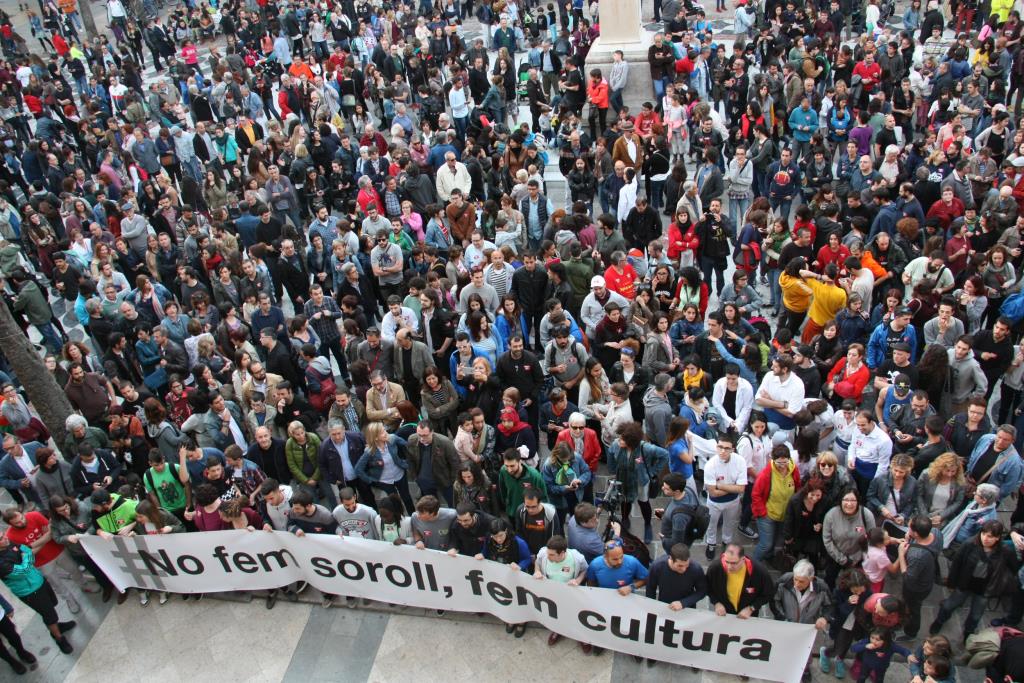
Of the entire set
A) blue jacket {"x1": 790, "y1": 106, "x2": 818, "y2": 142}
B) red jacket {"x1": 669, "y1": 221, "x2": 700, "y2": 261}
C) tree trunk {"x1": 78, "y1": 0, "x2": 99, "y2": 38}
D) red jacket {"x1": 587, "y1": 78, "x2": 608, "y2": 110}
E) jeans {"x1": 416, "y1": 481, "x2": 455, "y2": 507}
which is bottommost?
jeans {"x1": 416, "y1": 481, "x2": 455, "y2": 507}

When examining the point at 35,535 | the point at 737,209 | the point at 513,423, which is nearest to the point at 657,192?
the point at 737,209

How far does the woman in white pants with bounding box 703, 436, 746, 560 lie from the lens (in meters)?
7.53

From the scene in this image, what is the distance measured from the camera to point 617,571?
281 inches

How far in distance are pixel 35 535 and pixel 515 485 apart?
439cm

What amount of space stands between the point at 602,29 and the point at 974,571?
13.1 meters

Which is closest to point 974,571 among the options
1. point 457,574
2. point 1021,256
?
point 457,574

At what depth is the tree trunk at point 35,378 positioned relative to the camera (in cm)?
959

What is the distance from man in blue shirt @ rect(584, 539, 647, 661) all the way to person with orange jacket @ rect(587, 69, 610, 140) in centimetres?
1082

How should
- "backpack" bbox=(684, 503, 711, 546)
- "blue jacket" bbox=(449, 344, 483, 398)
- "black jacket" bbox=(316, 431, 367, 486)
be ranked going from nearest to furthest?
"backpack" bbox=(684, 503, 711, 546), "black jacket" bbox=(316, 431, 367, 486), "blue jacket" bbox=(449, 344, 483, 398)

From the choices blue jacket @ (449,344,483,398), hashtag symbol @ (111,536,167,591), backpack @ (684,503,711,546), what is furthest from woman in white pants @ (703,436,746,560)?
hashtag symbol @ (111,536,167,591)

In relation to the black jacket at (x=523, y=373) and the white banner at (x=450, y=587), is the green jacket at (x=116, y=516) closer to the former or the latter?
the white banner at (x=450, y=587)

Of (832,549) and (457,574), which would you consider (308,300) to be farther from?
(832,549)

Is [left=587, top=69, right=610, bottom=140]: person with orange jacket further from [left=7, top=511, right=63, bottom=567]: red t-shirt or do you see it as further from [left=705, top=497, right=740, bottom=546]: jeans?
[left=7, top=511, right=63, bottom=567]: red t-shirt

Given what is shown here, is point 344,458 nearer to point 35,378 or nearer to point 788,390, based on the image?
point 35,378
